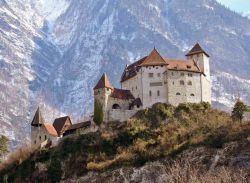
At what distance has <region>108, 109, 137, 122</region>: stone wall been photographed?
131250 mm

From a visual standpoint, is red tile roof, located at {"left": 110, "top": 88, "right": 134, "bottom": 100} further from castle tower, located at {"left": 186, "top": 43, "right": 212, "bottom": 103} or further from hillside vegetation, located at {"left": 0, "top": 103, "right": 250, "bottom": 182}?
castle tower, located at {"left": 186, "top": 43, "right": 212, "bottom": 103}

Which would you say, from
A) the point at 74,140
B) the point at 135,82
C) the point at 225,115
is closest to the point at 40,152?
the point at 74,140

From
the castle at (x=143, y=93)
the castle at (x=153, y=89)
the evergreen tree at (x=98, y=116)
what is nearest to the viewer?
the evergreen tree at (x=98, y=116)

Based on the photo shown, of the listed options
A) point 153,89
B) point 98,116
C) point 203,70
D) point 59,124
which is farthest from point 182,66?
point 59,124

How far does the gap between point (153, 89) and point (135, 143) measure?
14405 mm

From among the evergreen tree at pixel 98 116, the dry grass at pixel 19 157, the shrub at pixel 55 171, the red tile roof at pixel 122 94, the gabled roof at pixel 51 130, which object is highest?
the red tile roof at pixel 122 94

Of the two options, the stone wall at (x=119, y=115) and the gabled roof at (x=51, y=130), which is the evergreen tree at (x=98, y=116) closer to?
the stone wall at (x=119, y=115)

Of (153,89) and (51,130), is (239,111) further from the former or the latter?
(51,130)

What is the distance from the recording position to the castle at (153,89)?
438 ft

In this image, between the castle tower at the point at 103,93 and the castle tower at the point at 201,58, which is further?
the castle tower at the point at 201,58

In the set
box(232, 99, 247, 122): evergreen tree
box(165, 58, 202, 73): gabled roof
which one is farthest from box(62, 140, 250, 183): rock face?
box(165, 58, 202, 73): gabled roof

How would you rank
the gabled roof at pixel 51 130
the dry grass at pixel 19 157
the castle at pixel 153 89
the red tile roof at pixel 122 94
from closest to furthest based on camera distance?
the castle at pixel 153 89 < the red tile roof at pixel 122 94 < the dry grass at pixel 19 157 < the gabled roof at pixel 51 130

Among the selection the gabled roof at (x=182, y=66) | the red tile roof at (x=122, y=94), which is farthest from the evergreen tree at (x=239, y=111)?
the red tile roof at (x=122, y=94)

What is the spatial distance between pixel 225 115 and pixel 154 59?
18.4 m
